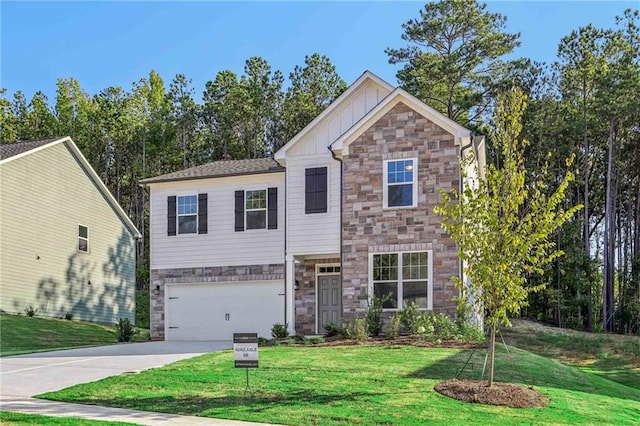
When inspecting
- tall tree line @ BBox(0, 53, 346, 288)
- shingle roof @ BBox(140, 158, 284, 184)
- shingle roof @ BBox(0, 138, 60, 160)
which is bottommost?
shingle roof @ BBox(140, 158, 284, 184)

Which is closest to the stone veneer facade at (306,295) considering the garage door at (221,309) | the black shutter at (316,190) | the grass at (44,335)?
the garage door at (221,309)

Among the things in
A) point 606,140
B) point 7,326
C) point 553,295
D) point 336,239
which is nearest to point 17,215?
point 7,326

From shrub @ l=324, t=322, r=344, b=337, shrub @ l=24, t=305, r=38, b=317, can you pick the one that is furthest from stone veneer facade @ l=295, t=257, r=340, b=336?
shrub @ l=24, t=305, r=38, b=317

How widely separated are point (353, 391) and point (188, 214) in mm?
12660

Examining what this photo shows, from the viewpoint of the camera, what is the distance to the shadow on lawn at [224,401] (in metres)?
11.0

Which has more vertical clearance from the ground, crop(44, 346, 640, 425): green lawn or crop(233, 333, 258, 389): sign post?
crop(233, 333, 258, 389): sign post

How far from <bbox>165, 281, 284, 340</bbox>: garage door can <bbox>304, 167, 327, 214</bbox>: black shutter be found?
263 centimetres

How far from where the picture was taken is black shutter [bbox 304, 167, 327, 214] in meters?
21.1

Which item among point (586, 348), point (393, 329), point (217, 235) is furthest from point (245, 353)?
point (586, 348)

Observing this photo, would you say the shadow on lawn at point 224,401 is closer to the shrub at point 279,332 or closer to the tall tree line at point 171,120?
the shrub at point 279,332

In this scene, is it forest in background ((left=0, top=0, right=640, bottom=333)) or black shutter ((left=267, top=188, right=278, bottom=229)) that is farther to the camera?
forest in background ((left=0, top=0, right=640, bottom=333))

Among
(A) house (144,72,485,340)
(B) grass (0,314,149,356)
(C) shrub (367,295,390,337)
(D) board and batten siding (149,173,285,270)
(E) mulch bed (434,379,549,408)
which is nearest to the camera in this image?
(E) mulch bed (434,379,549,408)

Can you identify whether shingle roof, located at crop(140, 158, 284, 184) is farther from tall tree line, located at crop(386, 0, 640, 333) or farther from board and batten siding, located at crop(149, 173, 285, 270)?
tall tree line, located at crop(386, 0, 640, 333)

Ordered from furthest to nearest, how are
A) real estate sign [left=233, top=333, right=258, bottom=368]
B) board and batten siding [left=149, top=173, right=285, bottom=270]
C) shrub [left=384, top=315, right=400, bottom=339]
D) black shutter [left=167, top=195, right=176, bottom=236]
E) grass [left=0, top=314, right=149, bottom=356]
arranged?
black shutter [left=167, top=195, right=176, bottom=236] → board and batten siding [left=149, top=173, right=285, bottom=270] → grass [left=0, top=314, right=149, bottom=356] → shrub [left=384, top=315, right=400, bottom=339] → real estate sign [left=233, top=333, right=258, bottom=368]
